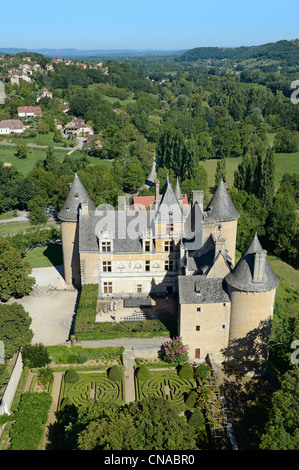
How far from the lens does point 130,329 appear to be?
44.2m

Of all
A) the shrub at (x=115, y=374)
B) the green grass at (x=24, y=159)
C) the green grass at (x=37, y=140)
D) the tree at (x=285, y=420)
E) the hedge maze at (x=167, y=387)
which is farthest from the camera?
the green grass at (x=37, y=140)

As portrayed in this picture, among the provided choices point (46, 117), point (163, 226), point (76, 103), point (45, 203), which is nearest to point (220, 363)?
point (163, 226)

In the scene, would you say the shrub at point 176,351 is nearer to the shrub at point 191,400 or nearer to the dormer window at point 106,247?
the shrub at point 191,400

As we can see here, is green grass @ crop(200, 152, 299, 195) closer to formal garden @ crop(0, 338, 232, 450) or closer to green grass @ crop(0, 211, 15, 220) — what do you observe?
green grass @ crop(0, 211, 15, 220)

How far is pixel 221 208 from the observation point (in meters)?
52.8

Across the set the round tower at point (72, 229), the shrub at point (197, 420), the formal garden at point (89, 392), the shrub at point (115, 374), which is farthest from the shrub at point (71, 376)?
the round tower at point (72, 229)

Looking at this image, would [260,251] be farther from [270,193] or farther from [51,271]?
[270,193]

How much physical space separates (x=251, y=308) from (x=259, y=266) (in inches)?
171

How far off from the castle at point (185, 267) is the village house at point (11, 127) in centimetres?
10338

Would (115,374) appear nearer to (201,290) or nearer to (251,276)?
(201,290)

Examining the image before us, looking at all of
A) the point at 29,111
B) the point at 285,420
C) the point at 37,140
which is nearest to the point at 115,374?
the point at 285,420

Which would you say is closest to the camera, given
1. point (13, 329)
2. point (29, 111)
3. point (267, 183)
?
point (13, 329)

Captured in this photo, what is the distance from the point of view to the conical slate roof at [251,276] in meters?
37.7

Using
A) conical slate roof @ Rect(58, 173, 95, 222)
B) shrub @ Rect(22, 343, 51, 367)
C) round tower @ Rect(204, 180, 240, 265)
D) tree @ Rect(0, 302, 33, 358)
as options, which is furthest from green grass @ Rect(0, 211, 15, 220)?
shrub @ Rect(22, 343, 51, 367)
